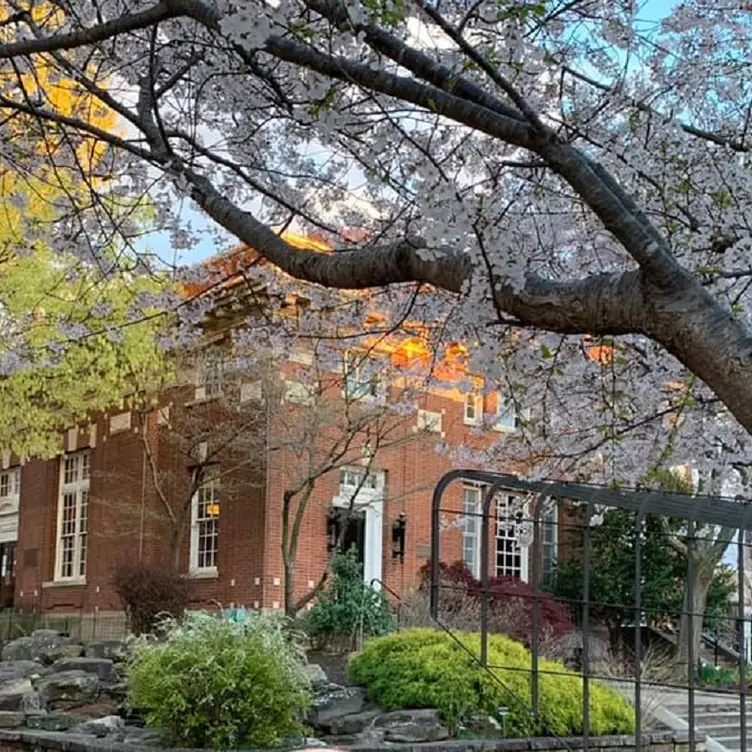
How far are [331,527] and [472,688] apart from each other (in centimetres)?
993

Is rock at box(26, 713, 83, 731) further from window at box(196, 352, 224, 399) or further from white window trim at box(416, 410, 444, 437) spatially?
white window trim at box(416, 410, 444, 437)

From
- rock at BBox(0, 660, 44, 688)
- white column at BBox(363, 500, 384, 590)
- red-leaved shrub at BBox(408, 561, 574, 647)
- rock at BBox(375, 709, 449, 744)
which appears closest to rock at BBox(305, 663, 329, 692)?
rock at BBox(375, 709, 449, 744)

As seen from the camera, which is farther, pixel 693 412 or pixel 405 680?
pixel 405 680

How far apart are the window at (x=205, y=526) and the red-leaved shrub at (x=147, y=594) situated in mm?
3252

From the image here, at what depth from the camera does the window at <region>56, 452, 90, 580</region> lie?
24.6m

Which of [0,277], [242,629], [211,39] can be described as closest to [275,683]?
[242,629]

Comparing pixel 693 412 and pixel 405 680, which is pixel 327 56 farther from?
pixel 405 680

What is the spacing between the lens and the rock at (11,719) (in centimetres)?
1070

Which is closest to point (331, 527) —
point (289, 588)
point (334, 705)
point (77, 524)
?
point (289, 588)

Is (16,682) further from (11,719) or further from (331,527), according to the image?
(331,527)

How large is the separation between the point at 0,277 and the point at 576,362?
11.0 metres

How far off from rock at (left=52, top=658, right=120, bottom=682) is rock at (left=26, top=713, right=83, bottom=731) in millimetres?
1842

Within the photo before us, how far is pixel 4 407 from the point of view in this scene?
19484 millimetres

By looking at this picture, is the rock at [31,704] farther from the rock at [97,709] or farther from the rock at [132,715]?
the rock at [132,715]
